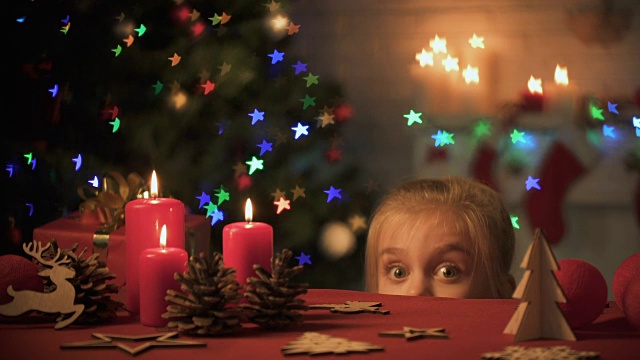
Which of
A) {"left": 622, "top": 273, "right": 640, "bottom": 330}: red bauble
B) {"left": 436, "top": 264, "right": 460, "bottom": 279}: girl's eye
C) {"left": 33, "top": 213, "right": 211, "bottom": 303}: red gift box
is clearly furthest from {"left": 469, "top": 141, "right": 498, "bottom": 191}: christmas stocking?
{"left": 622, "top": 273, "right": 640, "bottom": 330}: red bauble

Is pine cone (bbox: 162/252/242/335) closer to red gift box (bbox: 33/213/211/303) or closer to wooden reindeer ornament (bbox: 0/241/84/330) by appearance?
wooden reindeer ornament (bbox: 0/241/84/330)

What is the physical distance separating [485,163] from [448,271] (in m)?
1.92

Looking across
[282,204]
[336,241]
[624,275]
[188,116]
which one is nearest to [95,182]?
[188,116]

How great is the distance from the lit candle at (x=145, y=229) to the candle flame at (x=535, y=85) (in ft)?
8.37

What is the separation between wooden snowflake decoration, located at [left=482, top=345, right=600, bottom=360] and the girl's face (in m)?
0.66

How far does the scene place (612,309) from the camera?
128 cm

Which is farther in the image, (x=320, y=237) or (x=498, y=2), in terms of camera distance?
(x=498, y=2)

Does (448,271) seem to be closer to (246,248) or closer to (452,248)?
(452,248)

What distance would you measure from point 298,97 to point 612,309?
2111 mm

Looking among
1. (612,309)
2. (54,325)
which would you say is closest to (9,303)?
(54,325)

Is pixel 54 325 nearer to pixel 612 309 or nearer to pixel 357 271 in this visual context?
pixel 612 309

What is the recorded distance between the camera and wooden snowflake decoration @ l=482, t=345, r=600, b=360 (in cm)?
96

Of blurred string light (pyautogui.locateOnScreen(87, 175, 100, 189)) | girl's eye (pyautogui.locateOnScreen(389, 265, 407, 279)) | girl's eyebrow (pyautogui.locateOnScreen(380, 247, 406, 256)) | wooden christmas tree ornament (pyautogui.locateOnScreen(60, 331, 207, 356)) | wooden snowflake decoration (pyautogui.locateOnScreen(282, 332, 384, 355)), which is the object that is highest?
blurred string light (pyautogui.locateOnScreen(87, 175, 100, 189))

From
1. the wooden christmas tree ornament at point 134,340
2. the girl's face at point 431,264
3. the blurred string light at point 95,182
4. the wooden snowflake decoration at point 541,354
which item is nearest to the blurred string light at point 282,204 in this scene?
the blurred string light at point 95,182
